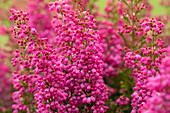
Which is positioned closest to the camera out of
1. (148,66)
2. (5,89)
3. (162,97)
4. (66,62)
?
(162,97)

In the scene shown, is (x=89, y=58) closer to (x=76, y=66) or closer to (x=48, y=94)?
(x=76, y=66)

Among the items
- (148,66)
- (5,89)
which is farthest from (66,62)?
(5,89)

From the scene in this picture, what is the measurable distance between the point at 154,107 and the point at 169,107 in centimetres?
8

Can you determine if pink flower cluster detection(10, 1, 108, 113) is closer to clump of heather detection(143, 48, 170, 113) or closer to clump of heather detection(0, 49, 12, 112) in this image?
clump of heather detection(143, 48, 170, 113)

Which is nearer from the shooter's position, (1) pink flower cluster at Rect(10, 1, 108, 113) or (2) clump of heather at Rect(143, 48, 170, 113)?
(2) clump of heather at Rect(143, 48, 170, 113)

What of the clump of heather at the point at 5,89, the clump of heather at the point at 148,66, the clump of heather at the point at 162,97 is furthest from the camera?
the clump of heather at the point at 5,89

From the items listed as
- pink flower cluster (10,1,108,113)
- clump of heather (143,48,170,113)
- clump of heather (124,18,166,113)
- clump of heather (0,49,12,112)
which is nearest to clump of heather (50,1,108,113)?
pink flower cluster (10,1,108,113)

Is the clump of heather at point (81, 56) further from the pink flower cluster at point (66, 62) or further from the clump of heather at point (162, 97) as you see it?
the clump of heather at point (162, 97)

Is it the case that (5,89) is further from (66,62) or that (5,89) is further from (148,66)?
(148,66)

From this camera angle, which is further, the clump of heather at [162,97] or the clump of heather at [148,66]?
the clump of heather at [148,66]

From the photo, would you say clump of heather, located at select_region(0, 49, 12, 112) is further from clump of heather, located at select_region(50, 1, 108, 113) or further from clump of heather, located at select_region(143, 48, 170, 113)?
clump of heather, located at select_region(143, 48, 170, 113)

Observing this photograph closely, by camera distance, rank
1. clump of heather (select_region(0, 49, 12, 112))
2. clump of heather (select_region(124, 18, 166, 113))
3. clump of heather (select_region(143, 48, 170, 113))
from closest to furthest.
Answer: clump of heather (select_region(143, 48, 170, 113)) → clump of heather (select_region(124, 18, 166, 113)) → clump of heather (select_region(0, 49, 12, 112))

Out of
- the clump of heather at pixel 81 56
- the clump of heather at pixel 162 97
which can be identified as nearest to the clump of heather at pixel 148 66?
the clump of heather at pixel 81 56

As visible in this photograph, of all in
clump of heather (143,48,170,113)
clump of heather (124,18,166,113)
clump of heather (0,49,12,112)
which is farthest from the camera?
clump of heather (0,49,12,112)
